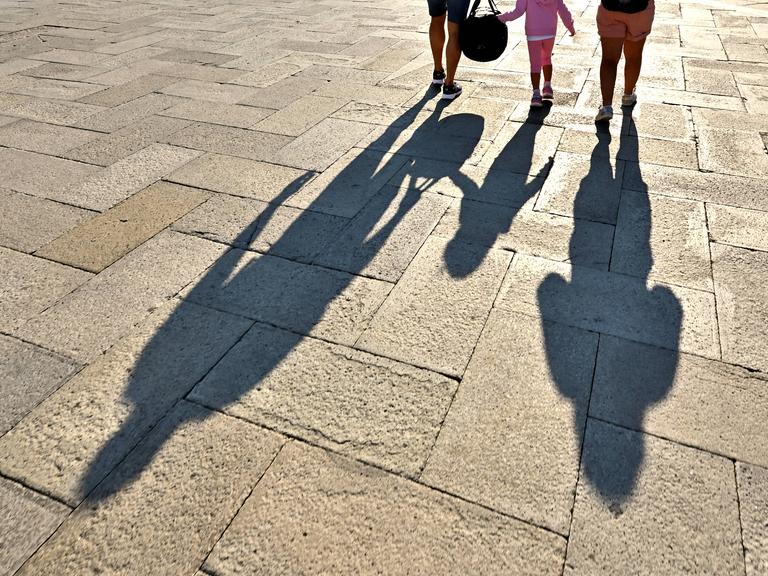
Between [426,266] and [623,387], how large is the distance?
1.31 meters

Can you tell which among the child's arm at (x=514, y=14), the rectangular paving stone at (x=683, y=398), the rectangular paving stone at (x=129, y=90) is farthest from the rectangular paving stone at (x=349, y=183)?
the rectangular paving stone at (x=129, y=90)

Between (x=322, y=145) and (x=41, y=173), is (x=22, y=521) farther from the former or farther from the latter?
(x=322, y=145)

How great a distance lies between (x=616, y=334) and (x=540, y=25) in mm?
3541

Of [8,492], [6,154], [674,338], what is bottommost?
[674,338]

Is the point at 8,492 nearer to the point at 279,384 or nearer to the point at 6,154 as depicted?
the point at 279,384

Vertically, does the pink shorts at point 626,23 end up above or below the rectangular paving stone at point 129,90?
above

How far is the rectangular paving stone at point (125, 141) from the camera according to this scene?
4738mm

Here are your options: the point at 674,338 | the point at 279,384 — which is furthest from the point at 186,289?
the point at 674,338

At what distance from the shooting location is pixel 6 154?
478 cm

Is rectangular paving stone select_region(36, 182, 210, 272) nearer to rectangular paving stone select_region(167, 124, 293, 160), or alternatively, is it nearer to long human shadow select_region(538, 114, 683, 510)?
rectangular paving stone select_region(167, 124, 293, 160)

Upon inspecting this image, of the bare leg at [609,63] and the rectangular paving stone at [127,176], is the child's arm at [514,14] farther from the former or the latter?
the rectangular paving stone at [127,176]

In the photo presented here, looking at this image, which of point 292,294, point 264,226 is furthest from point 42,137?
point 292,294

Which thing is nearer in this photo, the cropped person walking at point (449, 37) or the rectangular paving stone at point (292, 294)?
the rectangular paving stone at point (292, 294)

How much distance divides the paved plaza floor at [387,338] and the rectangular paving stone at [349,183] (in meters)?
0.03
